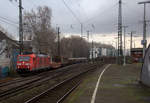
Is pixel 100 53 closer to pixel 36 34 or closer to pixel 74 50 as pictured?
pixel 74 50

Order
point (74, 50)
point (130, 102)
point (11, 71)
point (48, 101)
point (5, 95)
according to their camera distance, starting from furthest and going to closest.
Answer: point (74, 50) → point (11, 71) → point (5, 95) → point (48, 101) → point (130, 102)

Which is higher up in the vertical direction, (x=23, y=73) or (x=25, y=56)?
(x=25, y=56)

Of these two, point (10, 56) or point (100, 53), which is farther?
point (100, 53)

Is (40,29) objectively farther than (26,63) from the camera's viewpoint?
Yes

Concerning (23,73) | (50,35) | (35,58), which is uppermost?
(50,35)

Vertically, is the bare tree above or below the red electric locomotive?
above

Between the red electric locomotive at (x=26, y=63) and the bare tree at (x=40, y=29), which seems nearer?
the red electric locomotive at (x=26, y=63)

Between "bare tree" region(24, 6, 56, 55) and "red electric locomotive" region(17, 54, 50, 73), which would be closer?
"red electric locomotive" region(17, 54, 50, 73)

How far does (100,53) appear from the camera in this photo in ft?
376

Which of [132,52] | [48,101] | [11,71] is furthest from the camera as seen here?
[132,52]

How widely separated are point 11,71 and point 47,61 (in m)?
8.63

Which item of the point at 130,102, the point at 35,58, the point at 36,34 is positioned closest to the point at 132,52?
the point at 36,34

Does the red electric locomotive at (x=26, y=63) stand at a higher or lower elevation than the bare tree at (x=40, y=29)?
lower

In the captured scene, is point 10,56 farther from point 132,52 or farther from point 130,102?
point 132,52
